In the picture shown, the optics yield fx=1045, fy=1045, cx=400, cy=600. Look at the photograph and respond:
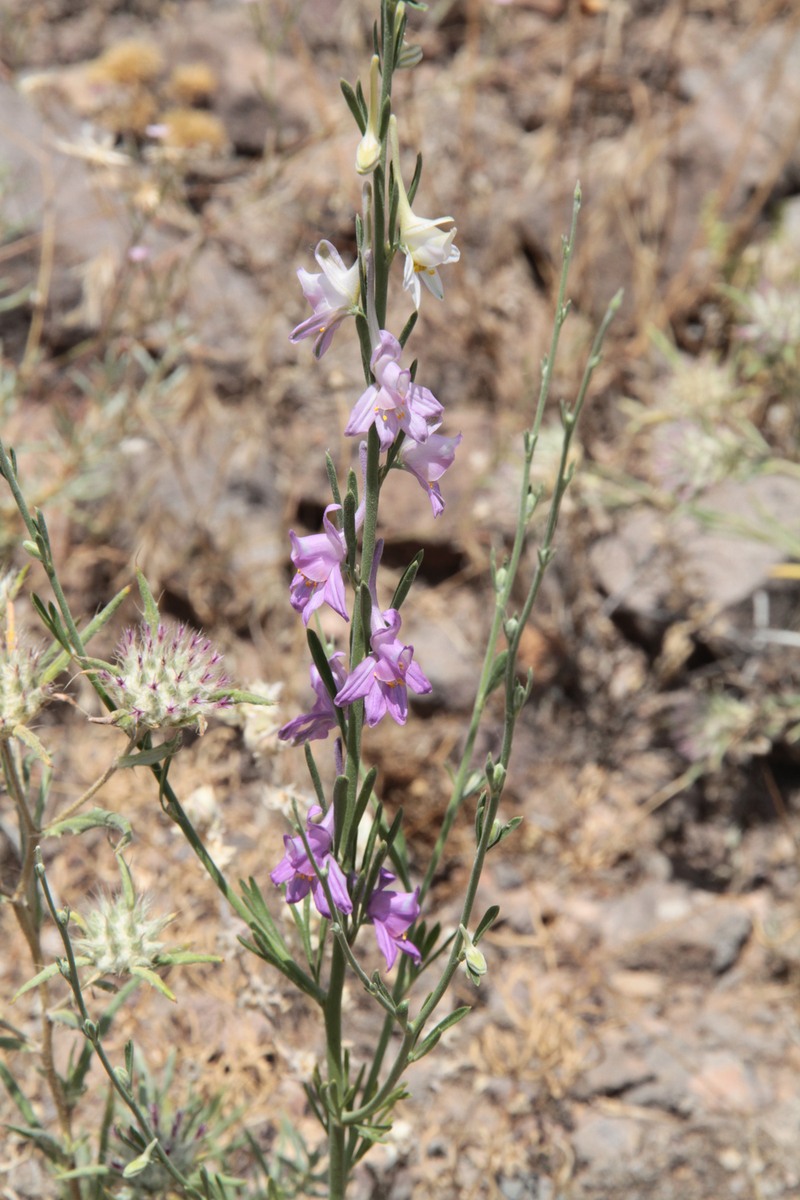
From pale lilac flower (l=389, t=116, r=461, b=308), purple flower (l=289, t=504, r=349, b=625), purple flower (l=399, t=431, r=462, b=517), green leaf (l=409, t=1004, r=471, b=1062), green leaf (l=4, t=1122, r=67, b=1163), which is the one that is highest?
pale lilac flower (l=389, t=116, r=461, b=308)

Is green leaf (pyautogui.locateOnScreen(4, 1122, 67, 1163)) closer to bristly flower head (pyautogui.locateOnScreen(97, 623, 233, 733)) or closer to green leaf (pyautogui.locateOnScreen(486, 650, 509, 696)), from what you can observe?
bristly flower head (pyautogui.locateOnScreen(97, 623, 233, 733))

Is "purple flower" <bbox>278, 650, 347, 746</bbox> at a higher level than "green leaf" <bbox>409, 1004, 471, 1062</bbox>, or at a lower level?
higher

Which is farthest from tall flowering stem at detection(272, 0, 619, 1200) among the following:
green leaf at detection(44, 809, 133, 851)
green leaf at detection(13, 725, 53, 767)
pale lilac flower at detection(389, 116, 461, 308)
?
green leaf at detection(13, 725, 53, 767)

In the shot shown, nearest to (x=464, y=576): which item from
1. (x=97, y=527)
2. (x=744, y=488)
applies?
(x=744, y=488)

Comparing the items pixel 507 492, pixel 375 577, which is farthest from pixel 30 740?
pixel 507 492

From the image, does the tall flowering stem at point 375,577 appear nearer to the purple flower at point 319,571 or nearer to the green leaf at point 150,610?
the purple flower at point 319,571
